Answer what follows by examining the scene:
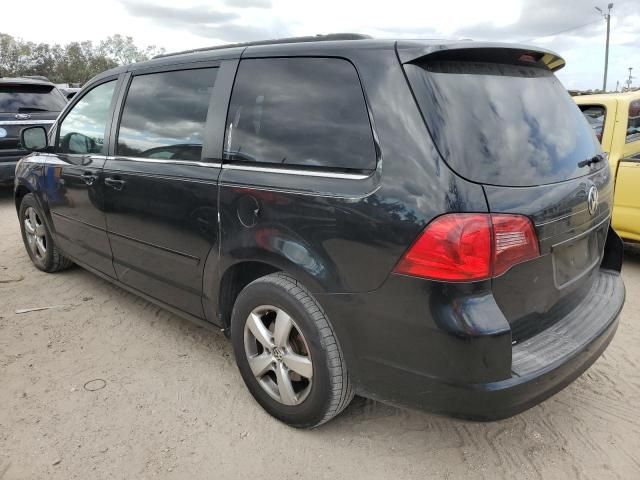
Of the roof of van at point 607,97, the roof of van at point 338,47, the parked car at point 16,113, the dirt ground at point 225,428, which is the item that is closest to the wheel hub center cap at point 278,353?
the dirt ground at point 225,428

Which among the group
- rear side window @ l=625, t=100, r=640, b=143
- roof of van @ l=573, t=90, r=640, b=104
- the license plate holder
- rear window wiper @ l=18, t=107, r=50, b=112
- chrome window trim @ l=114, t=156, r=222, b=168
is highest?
rear window wiper @ l=18, t=107, r=50, b=112

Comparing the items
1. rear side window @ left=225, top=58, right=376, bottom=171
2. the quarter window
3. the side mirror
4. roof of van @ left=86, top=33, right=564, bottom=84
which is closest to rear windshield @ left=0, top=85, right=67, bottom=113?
the side mirror

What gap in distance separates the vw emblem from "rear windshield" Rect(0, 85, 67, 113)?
27.4ft

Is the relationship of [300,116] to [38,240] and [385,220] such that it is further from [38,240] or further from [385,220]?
[38,240]

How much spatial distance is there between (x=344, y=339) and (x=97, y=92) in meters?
2.80

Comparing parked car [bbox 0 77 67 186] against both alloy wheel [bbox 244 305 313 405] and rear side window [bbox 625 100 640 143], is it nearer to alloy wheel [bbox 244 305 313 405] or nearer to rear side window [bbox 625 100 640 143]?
alloy wheel [bbox 244 305 313 405]

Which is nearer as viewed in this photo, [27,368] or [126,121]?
[27,368]

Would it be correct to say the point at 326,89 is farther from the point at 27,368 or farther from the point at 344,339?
the point at 27,368

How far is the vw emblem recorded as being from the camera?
225 cm

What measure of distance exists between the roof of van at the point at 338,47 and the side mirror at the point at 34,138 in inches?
63.6

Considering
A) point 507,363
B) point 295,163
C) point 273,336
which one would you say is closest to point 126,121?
point 295,163

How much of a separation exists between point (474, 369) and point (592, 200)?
102 centimetres

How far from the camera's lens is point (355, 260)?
6.61 feet

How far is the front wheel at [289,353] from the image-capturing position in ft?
7.29
